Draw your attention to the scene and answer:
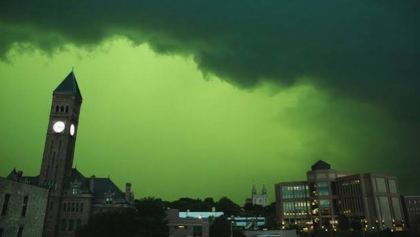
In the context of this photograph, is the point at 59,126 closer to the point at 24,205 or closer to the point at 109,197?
the point at 109,197

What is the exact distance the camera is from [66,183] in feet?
367

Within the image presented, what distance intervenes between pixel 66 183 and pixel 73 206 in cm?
795

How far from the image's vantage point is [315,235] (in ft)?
464

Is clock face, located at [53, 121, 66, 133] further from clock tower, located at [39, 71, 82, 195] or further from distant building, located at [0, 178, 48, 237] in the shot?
distant building, located at [0, 178, 48, 237]

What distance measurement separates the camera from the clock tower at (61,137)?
360ft

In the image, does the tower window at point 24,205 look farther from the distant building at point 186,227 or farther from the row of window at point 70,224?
the distant building at point 186,227

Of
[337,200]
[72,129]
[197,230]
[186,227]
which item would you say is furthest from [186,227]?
[337,200]

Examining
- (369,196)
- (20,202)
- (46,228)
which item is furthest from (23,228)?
(369,196)

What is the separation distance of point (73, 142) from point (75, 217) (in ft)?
81.9

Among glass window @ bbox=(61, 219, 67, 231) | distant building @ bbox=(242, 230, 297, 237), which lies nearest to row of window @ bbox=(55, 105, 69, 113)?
glass window @ bbox=(61, 219, 67, 231)

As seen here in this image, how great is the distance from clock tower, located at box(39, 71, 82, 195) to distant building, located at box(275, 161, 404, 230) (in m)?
114

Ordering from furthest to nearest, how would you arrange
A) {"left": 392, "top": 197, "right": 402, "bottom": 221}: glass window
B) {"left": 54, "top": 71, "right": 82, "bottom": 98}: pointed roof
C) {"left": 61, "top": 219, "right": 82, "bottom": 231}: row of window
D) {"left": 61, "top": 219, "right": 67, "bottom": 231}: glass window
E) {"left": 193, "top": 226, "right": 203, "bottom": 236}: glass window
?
{"left": 392, "top": 197, "right": 402, "bottom": 221}: glass window → {"left": 54, "top": 71, "right": 82, "bottom": 98}: pointed roof → {"left": 193, "top": 226, "right": 203, "bottom": 236}: glass window → {"left": 61, "top": 219, "right": 67, "bottom": 231}: glass window → {"left": 61, "top": 219, "right": 82, "bottom": 231}: row of window

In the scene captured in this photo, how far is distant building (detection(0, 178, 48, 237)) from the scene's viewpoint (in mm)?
47312

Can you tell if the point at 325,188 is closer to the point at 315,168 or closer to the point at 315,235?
the point at 315,168
